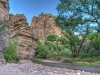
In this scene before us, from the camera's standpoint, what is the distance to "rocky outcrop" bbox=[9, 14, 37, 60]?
1007 inches

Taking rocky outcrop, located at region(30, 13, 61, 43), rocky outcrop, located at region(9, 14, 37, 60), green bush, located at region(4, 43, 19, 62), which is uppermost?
rocky outcrop, located at region(30, 13, 61, 43)

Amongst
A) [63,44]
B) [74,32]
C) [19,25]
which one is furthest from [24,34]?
[63,44]

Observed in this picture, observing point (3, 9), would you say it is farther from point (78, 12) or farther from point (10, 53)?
point (78, 12)

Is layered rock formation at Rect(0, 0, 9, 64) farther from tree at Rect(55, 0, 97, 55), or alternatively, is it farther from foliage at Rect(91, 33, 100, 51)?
foliage at Rect(91, 33, 100, 51)

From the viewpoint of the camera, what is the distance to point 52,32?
6906 centimetres

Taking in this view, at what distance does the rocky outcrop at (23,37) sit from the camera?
25578 mm

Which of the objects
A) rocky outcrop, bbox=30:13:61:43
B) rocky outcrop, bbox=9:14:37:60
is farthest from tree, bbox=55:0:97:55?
rocky outcrop, bbox=30:13:61:43

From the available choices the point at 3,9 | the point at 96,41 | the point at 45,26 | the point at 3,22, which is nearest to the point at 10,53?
the point at 3,22

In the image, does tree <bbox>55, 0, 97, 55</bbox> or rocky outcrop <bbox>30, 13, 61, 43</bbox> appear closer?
tree <bbox>55, 0, 97, 55</bbox>

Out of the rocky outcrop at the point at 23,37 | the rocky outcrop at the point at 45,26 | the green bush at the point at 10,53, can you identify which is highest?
the rocky outcrop at the point at 45,26

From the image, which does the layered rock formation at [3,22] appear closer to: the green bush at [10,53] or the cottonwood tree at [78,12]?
the green bush at [10,53]

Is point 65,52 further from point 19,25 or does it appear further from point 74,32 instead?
point 19,25

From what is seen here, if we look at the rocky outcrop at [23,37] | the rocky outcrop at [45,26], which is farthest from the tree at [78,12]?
the rocky outcrop at [45,26]

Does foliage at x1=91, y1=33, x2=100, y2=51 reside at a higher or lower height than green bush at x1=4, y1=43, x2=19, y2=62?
higher
